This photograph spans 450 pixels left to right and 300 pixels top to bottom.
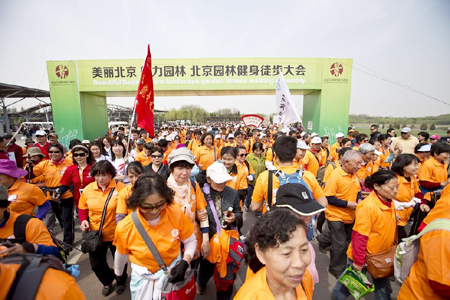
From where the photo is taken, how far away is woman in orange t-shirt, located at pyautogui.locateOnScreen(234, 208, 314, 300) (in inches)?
43.3

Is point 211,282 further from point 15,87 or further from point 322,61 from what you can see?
point 15,87

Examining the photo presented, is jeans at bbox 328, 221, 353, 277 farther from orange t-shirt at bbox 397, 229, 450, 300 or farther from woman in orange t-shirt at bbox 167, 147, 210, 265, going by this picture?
woman in orange t-shirt at bbox 167, 147, 210, 265

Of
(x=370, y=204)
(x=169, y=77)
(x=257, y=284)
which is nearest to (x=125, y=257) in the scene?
(x=257, y=284)

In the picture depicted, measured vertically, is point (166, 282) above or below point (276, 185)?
below

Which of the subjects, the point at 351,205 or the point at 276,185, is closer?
the point at 276,185

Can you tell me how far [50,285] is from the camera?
2.95ft

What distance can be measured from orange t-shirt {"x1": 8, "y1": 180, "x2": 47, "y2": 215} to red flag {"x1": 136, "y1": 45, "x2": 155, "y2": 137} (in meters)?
2.17

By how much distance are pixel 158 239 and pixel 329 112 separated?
532 inches

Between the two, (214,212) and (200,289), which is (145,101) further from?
(200,289)

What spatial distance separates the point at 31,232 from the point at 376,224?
332cm

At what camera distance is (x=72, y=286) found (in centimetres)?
99

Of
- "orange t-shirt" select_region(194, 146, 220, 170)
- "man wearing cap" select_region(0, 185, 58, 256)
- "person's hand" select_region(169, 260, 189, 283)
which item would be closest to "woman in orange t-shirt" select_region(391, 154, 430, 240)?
"person's hand" select_region(169, 260, 189, 283)

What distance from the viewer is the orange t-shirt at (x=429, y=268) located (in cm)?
140

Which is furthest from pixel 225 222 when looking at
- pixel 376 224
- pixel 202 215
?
pixel 376 224
